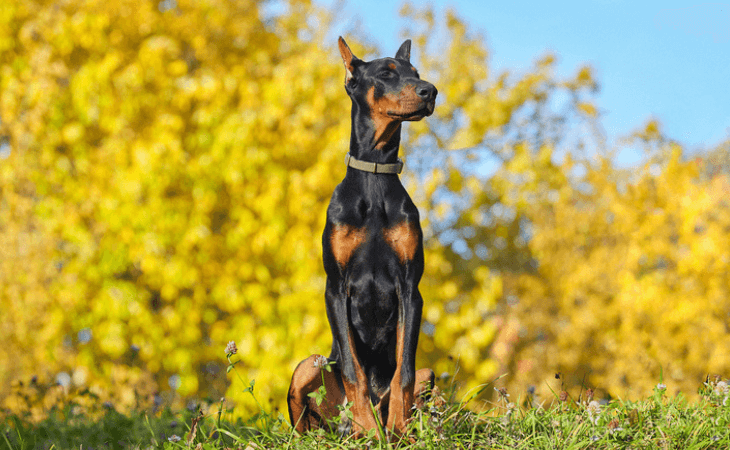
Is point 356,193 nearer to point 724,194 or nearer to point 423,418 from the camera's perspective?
point 423,418

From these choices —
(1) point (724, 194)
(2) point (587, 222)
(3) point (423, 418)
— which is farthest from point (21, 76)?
(1) point (724, 194)

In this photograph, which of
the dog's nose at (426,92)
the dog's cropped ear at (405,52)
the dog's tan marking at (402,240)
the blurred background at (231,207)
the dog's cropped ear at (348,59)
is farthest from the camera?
the blurred background at (231,207)

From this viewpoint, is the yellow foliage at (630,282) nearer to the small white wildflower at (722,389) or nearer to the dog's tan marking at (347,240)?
the small white wildflower at (722,389)

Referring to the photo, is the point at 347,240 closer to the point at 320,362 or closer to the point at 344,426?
the point at 320,362

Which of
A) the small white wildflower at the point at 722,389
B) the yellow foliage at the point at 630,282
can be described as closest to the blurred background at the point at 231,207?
the yellow foliage at the point at 630,282

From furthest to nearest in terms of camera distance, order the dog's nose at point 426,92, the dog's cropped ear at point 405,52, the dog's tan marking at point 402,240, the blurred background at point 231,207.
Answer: the blurred background at point 231,207 → the dog's cropped ear at point 405,52 → the dog's tan marking at point 402,240 → the dog's nose at point 426,92

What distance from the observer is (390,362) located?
10.5 feet

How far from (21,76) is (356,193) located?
710 cm

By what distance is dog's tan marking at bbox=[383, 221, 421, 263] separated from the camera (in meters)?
3.00

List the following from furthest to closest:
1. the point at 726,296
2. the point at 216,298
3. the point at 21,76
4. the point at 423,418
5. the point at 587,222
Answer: the point at 587,222 < the point at 726,296 < the point at 21,76 < the point at 216,298 < the point at 423,418

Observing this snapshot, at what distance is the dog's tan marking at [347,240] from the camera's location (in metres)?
3.01

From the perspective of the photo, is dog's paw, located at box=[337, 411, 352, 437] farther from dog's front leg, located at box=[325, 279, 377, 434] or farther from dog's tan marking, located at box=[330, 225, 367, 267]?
dog's tan marking, located at box=[330, 225, 367, 267]

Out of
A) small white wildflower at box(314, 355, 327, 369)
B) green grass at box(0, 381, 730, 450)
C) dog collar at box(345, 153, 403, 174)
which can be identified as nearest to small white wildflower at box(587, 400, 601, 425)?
green grass at box(0, 381, 730, 450)

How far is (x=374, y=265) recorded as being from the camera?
3004mm
